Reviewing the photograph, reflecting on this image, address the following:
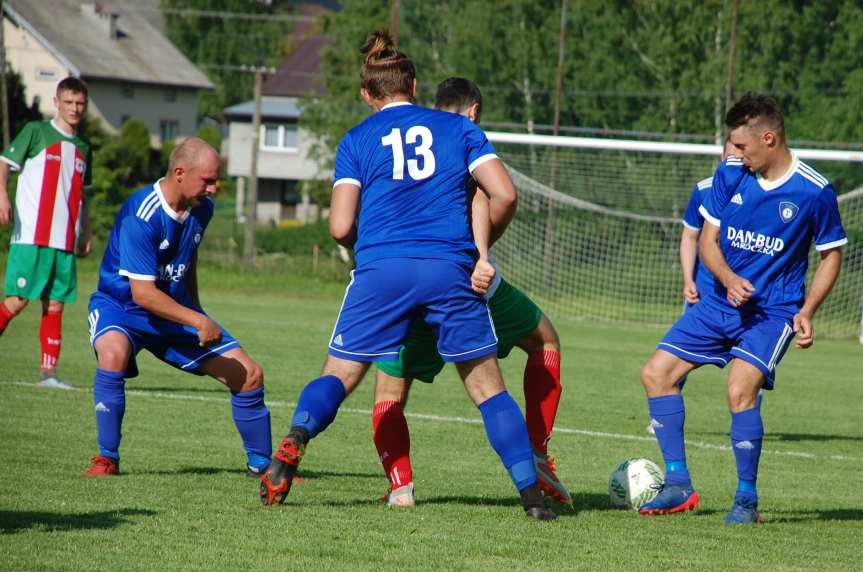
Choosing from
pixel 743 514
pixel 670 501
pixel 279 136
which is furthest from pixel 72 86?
pixel 279 136

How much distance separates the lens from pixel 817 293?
20.0 feet

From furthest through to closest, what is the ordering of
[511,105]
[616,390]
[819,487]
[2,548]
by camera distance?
[511,105] → [616,390] → [819,487] → [2,548]

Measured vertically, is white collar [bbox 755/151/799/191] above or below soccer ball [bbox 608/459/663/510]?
above

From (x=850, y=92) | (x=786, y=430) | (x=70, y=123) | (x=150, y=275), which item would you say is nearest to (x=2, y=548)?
(x=150, y=275)

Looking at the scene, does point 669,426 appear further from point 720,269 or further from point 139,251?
point 139,251

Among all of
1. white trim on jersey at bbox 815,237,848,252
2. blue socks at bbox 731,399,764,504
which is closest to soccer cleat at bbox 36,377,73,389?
blue socks at bbox 731,399,764,504

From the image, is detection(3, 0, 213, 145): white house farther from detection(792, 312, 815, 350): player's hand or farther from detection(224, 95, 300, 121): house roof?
detection(792, 312, 815, 350): player's hand

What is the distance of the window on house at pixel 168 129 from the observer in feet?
214

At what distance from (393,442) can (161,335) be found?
Answer: 1.39m

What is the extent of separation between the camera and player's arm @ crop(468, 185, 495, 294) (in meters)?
5.29

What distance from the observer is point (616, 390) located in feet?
40.6

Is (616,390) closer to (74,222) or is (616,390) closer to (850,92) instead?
(74,222)

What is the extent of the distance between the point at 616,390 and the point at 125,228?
724 cm

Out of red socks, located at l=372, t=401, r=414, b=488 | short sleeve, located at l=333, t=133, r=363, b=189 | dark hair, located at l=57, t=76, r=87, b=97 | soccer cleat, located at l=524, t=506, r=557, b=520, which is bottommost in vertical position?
soccer cleat, located at l=524, t=506, r=557, b=520
